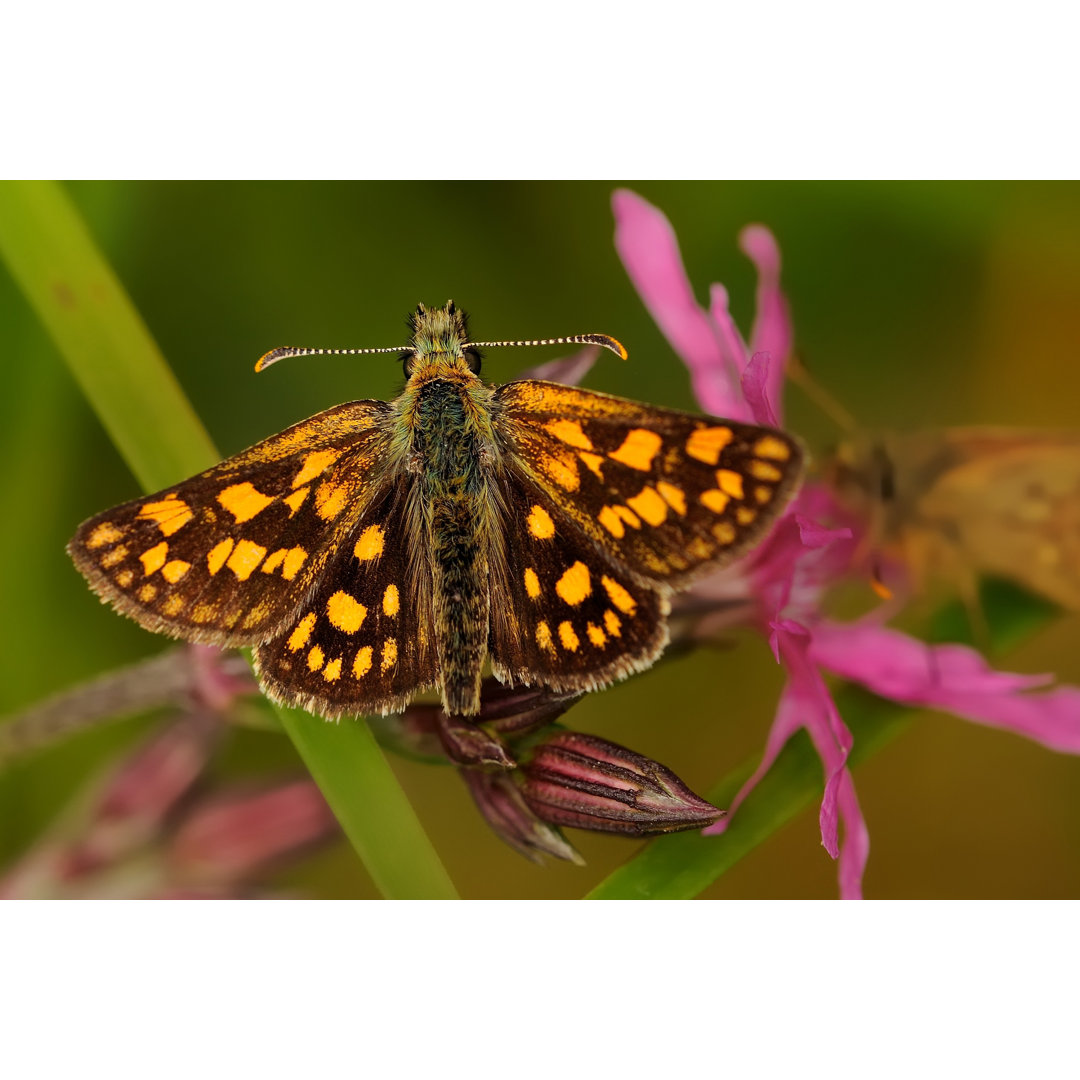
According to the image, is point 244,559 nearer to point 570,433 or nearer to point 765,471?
point 570,433

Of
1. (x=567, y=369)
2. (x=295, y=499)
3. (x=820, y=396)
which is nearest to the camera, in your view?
(x=295, y=499)

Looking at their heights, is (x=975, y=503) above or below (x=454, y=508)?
below

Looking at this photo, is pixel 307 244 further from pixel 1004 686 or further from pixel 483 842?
pixel 1004 686

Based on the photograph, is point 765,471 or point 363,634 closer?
point 765,471

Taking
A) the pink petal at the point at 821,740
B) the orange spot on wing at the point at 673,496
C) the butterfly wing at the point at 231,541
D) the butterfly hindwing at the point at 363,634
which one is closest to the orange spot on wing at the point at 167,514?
the butterfly wing at the point at 231,541

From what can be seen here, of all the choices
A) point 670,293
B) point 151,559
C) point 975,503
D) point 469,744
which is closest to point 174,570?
point 151,559

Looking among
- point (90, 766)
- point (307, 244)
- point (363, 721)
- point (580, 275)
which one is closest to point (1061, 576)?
point (580, 275)

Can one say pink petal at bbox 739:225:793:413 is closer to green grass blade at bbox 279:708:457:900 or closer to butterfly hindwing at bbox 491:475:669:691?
butterfly hindwing at bbox 491:475:669:691
